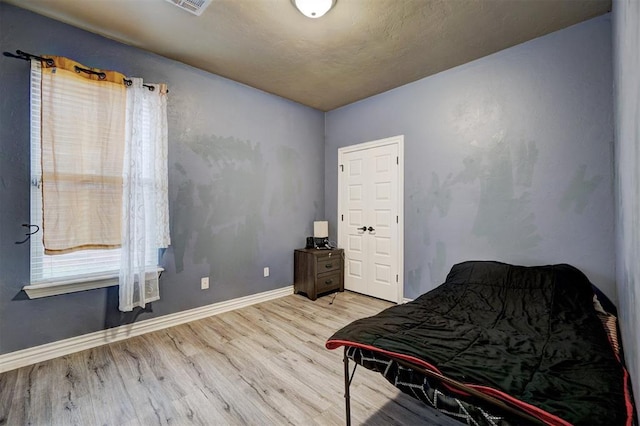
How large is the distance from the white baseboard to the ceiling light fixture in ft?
9.80

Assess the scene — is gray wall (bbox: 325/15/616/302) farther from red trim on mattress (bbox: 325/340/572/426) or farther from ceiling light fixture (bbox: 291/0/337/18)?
red trim on mattress (bbox: 325/340/572/426)

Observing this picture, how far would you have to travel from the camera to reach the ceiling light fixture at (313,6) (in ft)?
6.42

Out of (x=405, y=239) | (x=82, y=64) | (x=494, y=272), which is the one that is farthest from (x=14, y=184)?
(x=494, y=272)

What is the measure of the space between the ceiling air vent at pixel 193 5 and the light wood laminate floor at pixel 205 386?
272 cm

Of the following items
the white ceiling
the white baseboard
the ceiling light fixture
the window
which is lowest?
the white baseboard

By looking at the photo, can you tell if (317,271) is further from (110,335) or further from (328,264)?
(110,335)

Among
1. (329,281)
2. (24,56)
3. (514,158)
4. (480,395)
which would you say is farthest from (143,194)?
(514,158)

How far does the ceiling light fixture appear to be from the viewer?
1.96m

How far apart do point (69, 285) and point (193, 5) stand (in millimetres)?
2431

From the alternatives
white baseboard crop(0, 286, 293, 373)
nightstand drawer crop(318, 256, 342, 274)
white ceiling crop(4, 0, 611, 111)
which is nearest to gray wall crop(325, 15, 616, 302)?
white ceiling crop(4, 0, 611, 111)

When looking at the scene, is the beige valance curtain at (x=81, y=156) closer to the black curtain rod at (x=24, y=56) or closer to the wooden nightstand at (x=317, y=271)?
the black curtain rod at (x=24, y=56)

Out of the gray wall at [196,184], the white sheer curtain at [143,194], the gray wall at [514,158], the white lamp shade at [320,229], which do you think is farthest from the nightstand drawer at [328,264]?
the white sheer curtain at [143,194]

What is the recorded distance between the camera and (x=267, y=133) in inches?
144

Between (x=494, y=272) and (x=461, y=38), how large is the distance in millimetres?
2120
